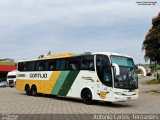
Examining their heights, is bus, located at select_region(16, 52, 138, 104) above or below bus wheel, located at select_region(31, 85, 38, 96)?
above

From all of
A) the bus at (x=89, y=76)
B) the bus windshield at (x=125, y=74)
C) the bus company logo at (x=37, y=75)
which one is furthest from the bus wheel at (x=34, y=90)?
the bus windshield at (x=125, y=74)

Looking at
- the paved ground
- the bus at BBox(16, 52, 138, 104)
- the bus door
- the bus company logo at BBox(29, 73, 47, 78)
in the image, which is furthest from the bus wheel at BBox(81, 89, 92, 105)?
the bus company logo at BBox(29, 73, 47, 78)

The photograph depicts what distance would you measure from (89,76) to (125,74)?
2.43 metres

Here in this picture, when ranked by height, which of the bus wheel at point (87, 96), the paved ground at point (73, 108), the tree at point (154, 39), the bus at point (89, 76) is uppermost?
the tree at point (154, 39)

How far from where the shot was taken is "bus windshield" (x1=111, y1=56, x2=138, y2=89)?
68.2 feet

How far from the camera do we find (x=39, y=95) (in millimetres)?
30422

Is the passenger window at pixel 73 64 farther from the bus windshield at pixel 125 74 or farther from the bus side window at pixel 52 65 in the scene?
the bus windshield at pixel 125 74

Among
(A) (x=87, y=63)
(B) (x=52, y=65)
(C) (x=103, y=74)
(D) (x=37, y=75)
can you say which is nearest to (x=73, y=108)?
(C) (x=103, y=74)

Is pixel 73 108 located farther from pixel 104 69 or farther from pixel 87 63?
pixel 87 63

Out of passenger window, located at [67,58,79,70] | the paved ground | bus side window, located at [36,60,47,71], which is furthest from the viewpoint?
bus side window, located at [36,60,47,71]

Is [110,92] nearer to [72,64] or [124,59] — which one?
[124,59]

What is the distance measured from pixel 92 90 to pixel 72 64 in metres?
3.14

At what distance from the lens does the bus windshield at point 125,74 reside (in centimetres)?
2078

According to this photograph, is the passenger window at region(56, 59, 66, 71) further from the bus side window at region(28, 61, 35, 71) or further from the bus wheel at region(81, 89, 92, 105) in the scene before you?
the bus side window at region(28, 61, 35, 71)
